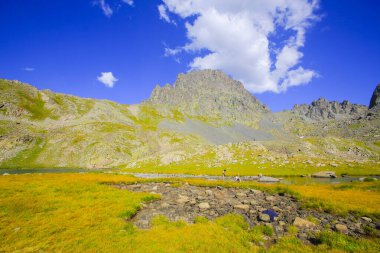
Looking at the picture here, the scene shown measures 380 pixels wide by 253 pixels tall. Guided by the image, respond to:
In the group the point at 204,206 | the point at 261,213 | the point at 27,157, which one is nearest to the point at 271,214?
the point at 261,213

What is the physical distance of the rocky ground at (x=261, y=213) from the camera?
64.3 feet

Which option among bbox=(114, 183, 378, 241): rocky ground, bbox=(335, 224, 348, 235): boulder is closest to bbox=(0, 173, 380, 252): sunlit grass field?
bbox=(114, 183, 378, 241): rocky ground

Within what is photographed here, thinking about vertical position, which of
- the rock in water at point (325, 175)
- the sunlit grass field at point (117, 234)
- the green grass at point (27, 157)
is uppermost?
the green grass at point (27, 157)

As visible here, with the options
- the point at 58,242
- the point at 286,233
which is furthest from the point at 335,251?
the point at 58,242

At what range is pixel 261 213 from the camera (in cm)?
2330

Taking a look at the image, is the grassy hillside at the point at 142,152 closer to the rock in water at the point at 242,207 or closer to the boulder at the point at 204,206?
the rock in water at the point at 242,207

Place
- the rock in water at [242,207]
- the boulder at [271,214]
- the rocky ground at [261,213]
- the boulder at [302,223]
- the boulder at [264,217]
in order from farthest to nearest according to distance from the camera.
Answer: the rock in water at [242,207] → the boulder at [271,214] → the boulder at [264,217] → the boulder at [302,223] → the rocky ground at [261,213]

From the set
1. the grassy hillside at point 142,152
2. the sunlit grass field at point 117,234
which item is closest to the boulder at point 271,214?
the sunlit grass field at point 117,234

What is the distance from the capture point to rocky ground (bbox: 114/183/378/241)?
19.6m

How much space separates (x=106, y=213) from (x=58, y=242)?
23.0 ft

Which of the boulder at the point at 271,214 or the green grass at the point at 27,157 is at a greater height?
the green grass at the point at 27,157

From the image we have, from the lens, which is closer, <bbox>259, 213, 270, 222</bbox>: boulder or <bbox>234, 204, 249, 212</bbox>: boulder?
<bbox>259, 213, 270, 222</bbox>: boulder

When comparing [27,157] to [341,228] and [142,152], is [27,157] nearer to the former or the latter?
[142,152]

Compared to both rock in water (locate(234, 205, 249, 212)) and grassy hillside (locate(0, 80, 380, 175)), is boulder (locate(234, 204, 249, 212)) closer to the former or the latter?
rock in water (locate(234, 205, 249, 212))
